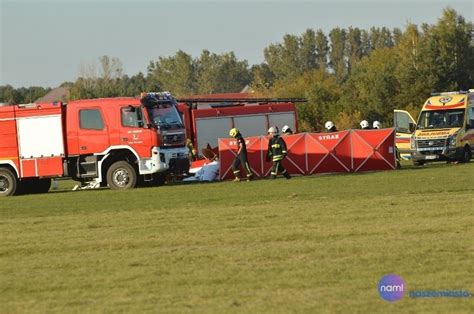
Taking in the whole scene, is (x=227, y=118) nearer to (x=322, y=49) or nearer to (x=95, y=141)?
(x=95, y=141)

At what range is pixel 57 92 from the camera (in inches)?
4934

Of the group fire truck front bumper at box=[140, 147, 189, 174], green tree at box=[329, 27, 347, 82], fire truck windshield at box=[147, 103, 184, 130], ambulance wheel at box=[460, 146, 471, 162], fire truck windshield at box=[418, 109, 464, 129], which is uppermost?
green tree at box=[329, 27, 347, 82]

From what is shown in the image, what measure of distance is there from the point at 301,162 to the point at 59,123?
286 inches

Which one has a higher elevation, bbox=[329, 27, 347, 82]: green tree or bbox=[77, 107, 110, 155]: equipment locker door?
bbox=[329, 27, 347, 82]: green tree

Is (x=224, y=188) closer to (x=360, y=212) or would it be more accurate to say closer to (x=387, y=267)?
(x=360, y=212)

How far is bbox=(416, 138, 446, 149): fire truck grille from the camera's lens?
1329 inches

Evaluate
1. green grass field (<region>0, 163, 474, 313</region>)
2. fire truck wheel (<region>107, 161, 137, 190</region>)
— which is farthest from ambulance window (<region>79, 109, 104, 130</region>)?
green grass field (<region>0, 163, 474, 313</region>)

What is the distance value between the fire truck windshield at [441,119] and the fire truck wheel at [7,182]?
48.1ft

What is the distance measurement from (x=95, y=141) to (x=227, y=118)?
47.3ft

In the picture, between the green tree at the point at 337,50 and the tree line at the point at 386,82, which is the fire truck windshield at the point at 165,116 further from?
the green tree at the point at 337,50
